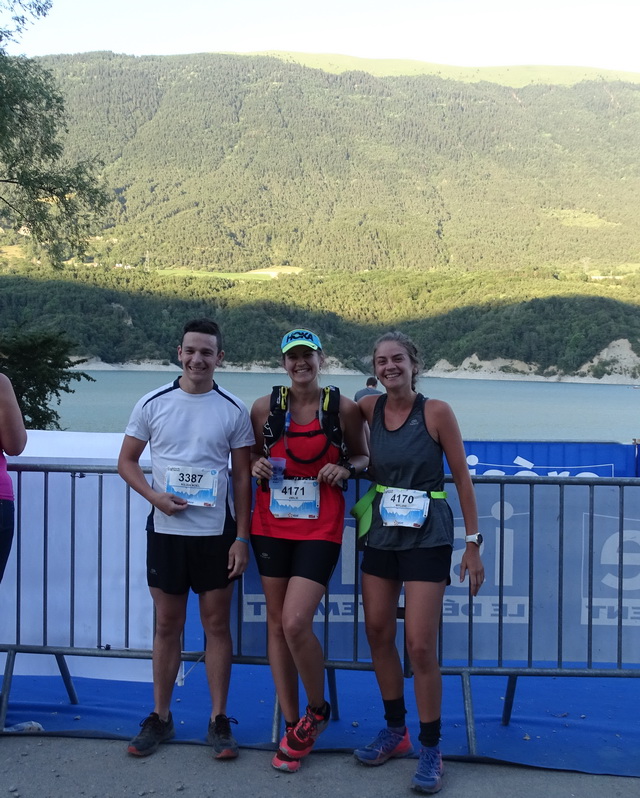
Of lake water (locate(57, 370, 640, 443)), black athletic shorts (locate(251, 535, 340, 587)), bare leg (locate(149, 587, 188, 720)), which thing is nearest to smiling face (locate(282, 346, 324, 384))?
black athletic shorts (locate(251, 535, 340, 587))

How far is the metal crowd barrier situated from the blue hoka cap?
84cm

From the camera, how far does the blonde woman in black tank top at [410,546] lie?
344 centimetres

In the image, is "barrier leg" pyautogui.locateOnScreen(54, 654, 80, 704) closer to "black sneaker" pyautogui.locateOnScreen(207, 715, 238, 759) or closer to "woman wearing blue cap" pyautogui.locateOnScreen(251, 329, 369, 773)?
"black sneaker" pyautogui.locateOnScreen(207, 715, 238, 759)

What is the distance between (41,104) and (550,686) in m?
22.1

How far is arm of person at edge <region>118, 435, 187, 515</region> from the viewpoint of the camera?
3.60 m

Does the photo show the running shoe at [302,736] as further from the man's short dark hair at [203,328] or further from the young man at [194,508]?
the man's short dark hair at [203,328]

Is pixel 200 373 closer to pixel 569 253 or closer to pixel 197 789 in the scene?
pixel 197 789

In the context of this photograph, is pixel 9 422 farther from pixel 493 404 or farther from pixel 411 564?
pixel 493 404

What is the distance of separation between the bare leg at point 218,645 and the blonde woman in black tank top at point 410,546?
0.63 m

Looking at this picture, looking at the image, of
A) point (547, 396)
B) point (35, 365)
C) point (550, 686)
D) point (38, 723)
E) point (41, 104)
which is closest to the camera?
point (38, 723)

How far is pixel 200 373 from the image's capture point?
12.1ft

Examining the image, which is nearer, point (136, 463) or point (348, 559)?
point (136, 463)

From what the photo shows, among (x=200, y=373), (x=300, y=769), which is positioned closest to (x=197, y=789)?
(x=300, y=769)

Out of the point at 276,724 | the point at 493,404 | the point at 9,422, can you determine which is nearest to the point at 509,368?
the point at 493,404
